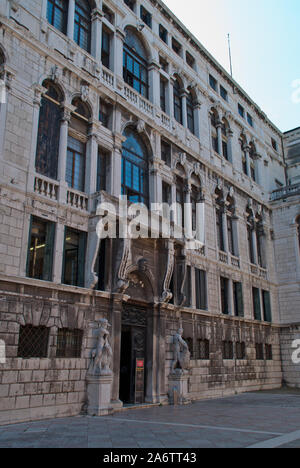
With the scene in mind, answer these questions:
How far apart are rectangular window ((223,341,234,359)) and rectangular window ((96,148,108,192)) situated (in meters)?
11.4

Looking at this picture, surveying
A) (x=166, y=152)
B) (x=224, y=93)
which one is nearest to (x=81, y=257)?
(x=166, y=152)

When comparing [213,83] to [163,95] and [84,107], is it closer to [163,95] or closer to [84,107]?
[163,95]

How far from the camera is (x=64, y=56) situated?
15953 millimetres

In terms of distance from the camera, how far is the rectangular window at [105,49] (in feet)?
61.7

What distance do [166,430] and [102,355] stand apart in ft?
13.2

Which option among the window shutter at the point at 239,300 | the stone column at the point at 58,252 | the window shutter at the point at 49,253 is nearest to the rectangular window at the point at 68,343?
the stone column at the point at 58,252

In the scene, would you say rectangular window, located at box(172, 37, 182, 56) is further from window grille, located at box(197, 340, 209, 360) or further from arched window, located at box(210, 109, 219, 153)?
window grille, located at box(197, 340, 209, 360)

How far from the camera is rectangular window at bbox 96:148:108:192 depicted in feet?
55.6

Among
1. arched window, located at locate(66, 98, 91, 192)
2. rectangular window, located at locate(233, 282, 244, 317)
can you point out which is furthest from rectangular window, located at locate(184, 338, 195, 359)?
arched window, located at locate(66, 98, 91, 192)

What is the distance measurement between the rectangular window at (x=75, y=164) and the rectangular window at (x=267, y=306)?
17.2 metres

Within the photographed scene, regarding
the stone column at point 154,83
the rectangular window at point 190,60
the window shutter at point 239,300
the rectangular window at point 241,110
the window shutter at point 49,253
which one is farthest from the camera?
the rectangular window at point 241,110

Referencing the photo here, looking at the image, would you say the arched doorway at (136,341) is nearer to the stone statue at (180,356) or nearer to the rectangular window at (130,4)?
the stone statue at (180,356)

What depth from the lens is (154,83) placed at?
21.6 m
